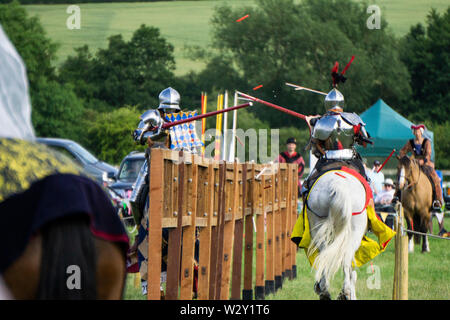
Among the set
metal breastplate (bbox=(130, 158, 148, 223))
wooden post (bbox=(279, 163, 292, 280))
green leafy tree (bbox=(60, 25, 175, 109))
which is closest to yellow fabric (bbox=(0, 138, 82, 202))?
metal breastplate (bbox=(130, 158, 148, 223))

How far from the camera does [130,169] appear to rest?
1819 centimetres

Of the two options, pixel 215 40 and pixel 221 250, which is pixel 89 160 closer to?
pixel 221 250

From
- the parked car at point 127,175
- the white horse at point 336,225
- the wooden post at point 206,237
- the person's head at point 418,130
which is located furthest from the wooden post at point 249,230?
the parked car at point 127,175

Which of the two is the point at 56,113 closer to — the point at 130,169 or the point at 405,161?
the point at 130,169

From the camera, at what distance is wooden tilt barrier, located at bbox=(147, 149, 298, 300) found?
4.14 m

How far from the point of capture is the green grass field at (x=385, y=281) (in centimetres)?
746

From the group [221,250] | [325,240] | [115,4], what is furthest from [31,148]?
[115,4]

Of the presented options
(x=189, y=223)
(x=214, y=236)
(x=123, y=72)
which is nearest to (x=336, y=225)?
(x=214, y=236)

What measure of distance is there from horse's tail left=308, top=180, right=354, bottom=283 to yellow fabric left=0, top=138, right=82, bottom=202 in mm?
5296

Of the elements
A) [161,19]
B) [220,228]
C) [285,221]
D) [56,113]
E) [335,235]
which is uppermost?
[161,19]

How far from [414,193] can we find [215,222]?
24.9 ft

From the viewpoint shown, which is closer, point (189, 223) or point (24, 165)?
point (24, 165)

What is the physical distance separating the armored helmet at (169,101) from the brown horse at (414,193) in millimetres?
5567
